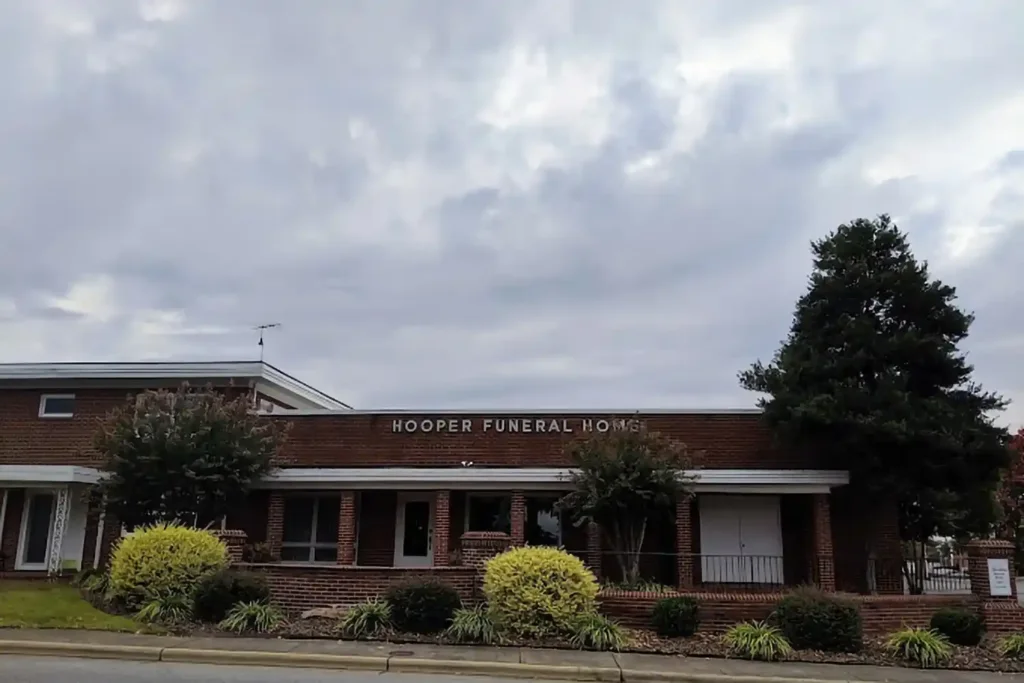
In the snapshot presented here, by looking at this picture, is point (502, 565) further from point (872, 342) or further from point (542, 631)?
point (872, 342)

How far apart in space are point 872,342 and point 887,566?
16.9 feet

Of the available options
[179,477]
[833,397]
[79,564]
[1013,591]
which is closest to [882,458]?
[833,397]

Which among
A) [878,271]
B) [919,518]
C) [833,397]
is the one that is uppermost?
[878,271]

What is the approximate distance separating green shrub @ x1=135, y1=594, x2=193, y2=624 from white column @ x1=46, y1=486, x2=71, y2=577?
776cm

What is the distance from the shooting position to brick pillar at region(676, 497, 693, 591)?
64.8 ft

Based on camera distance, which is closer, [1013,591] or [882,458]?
[1013,591]

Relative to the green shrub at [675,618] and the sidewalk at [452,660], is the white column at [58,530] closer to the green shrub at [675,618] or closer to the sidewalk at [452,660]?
the sidewalk at [452,660]

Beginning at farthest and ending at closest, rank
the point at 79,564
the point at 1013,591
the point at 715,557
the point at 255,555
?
the point at 79,564 → the point at 715,557 → the point at 255,555 → the point at 1013,591

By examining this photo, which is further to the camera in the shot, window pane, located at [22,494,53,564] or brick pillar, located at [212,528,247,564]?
window pane, located at [22,494,53,564]

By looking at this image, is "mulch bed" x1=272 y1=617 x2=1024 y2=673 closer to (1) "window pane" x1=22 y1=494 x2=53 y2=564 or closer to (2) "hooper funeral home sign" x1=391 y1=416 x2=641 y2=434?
(2) "hooper funeral home sign" x1=391 y1=416 x2=641 y2=434

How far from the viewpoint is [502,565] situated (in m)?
15.0

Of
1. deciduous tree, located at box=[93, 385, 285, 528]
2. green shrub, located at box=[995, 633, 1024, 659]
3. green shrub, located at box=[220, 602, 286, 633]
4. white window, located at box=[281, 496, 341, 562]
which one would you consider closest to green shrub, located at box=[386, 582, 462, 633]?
green shrub, located at box=[220, 602, 286, 633]

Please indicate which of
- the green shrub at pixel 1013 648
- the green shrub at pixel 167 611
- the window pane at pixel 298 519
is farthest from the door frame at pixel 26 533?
the green shrub at pixel 1013 648

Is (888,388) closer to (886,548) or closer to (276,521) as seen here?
(886,548)
